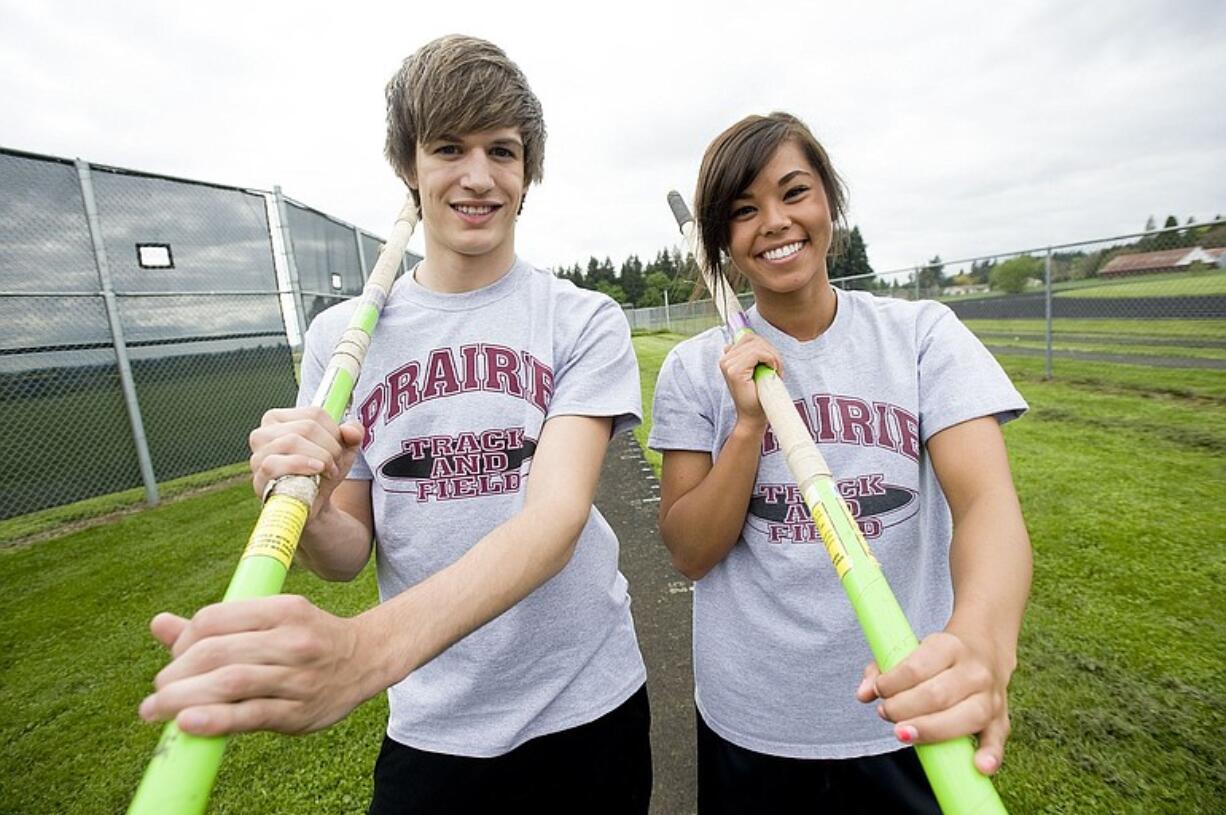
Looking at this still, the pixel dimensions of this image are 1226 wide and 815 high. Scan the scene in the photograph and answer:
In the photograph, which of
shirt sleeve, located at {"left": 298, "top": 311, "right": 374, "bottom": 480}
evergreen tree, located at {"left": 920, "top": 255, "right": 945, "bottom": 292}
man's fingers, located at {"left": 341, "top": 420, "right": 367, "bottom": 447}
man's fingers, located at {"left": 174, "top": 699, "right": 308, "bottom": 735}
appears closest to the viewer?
man's fingers, located at {"left": 174, "top": 699, "right": 308, "bottom": 735}

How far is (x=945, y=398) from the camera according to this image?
1.60m

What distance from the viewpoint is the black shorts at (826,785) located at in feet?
5.26

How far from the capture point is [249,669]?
0.76 m

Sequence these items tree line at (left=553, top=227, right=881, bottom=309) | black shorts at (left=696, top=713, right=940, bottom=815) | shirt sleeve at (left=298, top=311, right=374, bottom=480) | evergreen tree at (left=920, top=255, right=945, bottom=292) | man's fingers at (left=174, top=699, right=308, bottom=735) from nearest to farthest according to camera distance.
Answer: man's fingers at (left=174, top=699, right=308, bottom=735) < black shorts at (left=696, top=713, right=940, bottom=815) < shirt sleeve at (left=298, top=311, right=374, bottom=480) < evergreen tree at (left=920, top=255, right=945, bottom=292) < tree line at (left=553, top=227, right=881, bottom=309)

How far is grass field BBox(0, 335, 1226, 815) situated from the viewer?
261cm

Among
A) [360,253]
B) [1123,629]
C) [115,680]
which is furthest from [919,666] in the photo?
[360,253]

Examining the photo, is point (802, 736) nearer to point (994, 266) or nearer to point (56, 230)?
point (56, 230)

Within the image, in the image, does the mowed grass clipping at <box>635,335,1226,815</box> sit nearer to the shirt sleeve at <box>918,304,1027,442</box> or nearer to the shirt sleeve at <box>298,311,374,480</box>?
the shirt sleeve at <box>918,304,1027,442</box>

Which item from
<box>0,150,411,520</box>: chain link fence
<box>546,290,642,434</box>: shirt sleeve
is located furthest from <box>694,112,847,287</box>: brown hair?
<box>0,150,411,520</box>: chain link fence

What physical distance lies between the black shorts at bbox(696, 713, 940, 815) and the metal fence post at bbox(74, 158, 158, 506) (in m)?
8.32

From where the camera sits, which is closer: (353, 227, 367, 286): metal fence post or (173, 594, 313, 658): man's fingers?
(173, 594, 313, 658): man's fingers

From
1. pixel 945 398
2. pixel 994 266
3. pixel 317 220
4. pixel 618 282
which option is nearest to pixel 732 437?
pixel 945 398

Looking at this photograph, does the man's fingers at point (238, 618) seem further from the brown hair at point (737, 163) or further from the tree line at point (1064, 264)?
the tree line at point (1064, 264)

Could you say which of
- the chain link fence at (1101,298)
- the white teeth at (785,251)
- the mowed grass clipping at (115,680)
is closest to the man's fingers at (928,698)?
the white teeth at (785,251)
